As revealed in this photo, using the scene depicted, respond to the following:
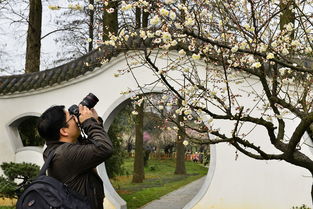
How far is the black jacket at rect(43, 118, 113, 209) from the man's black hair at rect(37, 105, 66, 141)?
0.31ft

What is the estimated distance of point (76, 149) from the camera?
190 centimetres

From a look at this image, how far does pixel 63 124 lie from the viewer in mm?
2045

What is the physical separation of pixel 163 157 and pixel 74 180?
17749 mm

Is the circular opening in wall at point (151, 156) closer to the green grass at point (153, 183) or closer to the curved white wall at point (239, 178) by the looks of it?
the green grass at point (153, 183)

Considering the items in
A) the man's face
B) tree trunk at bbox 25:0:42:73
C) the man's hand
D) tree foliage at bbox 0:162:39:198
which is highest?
tree trunk at bbox 25:0:42:73

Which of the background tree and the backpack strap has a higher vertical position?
the background tree

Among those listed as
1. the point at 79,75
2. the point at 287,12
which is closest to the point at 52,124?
the point at 287,12

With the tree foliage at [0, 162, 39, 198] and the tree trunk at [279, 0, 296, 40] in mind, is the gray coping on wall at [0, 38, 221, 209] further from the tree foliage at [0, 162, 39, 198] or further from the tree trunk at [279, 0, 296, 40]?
the tree trunk at [279, 0, 296, 40]

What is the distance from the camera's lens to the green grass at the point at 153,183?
9.23 m

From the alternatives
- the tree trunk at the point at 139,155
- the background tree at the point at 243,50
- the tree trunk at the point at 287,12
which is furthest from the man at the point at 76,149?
the tree trunk at the point at 139,155

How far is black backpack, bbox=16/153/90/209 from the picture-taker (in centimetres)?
178

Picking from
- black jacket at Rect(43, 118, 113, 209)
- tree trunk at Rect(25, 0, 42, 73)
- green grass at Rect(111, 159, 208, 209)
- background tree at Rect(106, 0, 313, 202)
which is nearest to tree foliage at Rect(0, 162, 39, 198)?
background tree at Rect(106, 0, 313, 202)

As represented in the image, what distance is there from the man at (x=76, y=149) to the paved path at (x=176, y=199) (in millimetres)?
6116

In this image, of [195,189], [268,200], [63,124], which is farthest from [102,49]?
[195,189]
